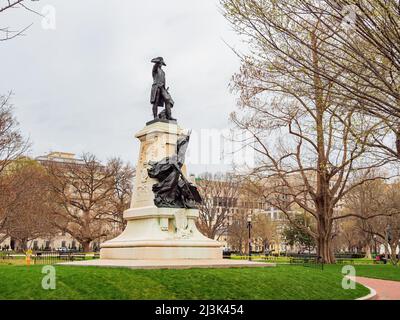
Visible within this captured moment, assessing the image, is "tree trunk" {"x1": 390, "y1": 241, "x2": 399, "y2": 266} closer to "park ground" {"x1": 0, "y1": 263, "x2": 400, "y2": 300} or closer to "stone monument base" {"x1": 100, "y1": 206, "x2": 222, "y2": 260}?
"stone monument base" {"x1": 100, "y1": 206, "x2": 222, "y2": 260}

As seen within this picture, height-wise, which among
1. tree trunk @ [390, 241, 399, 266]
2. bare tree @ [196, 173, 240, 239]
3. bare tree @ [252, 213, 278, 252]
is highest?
bare tree @ [196, 173, 240, 239]

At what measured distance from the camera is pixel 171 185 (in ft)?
62.8

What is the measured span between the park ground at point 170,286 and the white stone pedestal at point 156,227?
3.30 metres

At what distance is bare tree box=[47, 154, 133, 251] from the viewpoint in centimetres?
5275

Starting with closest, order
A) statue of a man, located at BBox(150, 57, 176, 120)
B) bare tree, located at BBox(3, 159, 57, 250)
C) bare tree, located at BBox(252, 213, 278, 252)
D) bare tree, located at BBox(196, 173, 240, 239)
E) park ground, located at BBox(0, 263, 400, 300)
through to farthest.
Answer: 1. park ground, located at BBox(0, 263, 400, 300)
2. statue of a man, located at BBox(150, 57, 176, 120)
3. bare tree, located at BBox(3, 159, 57, 250)
4. bare tree, located at BBox(196, 173, 240, 239)
5. bare tree, located at BBox(252, 213, 278, 252)

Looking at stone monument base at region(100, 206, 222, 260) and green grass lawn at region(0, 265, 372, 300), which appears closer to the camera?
green grass lawn at region(0, 265, 372, 300)

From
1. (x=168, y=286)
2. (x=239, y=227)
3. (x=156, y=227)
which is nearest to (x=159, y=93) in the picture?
(x=156, y=227)

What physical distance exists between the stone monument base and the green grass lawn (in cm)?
315

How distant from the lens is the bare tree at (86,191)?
52.8 meters

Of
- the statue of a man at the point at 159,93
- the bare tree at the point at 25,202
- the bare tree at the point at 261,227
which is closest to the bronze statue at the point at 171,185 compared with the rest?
the statue of a man at the point at 159,93

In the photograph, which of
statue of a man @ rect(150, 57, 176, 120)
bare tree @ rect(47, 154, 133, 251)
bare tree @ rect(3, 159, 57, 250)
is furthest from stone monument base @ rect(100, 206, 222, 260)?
bare tree @ rect(47, 154, 133, 251)

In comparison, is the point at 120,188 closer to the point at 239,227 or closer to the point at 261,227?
the point at 239,227
